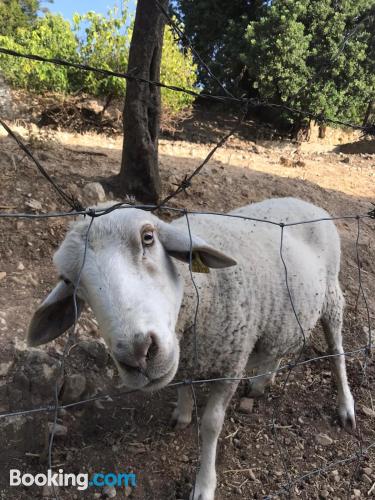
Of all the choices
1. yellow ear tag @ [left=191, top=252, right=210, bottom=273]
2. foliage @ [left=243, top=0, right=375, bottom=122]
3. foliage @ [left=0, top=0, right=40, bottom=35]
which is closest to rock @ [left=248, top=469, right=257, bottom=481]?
yellow ear tag @ [left=191, top=252, right=210, bottom=273]

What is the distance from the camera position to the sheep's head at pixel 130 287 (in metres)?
1.53

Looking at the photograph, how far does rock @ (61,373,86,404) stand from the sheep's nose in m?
1.35

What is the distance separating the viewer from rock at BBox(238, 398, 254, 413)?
10.2ft

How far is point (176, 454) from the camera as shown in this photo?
268 cm

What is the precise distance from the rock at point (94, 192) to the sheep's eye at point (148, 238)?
2.84 m

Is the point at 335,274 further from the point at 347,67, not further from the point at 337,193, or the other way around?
the point at 347,67

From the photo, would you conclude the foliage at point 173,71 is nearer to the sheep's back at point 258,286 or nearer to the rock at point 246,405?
the sheep's back at point 258,286

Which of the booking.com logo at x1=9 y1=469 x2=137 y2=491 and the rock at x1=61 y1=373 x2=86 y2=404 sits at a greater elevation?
the rock at x1=61 y1=373 x2=86 y2=404

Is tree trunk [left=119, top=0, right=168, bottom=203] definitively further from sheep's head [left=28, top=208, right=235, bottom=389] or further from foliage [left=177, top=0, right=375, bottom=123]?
foliage [left=177, top=0, right=375, bottom=123]

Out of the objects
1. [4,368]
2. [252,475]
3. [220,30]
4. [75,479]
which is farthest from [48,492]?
[220,30]

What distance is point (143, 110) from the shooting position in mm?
4477

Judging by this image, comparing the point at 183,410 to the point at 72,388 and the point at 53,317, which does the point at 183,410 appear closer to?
the point at 72,388

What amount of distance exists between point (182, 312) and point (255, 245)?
752 millimetres

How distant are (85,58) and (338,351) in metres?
10.6
